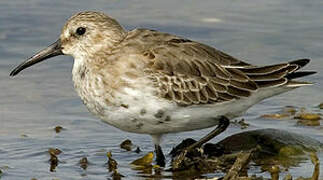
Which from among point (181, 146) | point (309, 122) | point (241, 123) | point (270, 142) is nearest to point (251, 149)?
point (270, 142)

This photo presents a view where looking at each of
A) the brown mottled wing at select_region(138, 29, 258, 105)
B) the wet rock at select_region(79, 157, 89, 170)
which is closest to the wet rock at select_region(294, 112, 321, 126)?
the brown mottled wing at select_region(138, 29, 258, 105)

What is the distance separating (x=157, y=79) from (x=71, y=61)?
3963mm

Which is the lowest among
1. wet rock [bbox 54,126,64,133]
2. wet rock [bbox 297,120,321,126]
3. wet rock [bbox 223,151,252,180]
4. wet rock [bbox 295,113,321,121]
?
wet rock [bbox 223,151,252,180]

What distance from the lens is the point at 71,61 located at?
13250mm

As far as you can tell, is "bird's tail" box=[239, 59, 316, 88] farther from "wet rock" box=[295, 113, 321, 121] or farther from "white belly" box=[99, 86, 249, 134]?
"wet rock" box=[295, 113, 321, 121]

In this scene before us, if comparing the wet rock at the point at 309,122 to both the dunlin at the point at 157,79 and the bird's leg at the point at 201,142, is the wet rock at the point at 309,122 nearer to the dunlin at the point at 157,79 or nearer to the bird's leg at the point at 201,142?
the dunlin at the point at 157,79

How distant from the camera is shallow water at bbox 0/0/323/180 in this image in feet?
33.7

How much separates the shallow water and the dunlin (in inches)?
28.8

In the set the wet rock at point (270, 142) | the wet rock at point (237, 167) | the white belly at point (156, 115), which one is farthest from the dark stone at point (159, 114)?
the wet rock at point (237, 167)

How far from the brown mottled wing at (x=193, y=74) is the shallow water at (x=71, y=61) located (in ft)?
3.31

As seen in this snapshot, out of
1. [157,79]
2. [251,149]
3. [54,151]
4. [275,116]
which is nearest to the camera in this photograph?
[157,79]

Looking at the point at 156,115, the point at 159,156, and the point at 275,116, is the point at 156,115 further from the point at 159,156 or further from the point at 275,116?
the point at 275,116

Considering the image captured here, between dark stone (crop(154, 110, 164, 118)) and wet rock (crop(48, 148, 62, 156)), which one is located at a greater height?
dark stone (crop(154, 110, 164, 118))

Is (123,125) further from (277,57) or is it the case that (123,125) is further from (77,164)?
(277,57)
